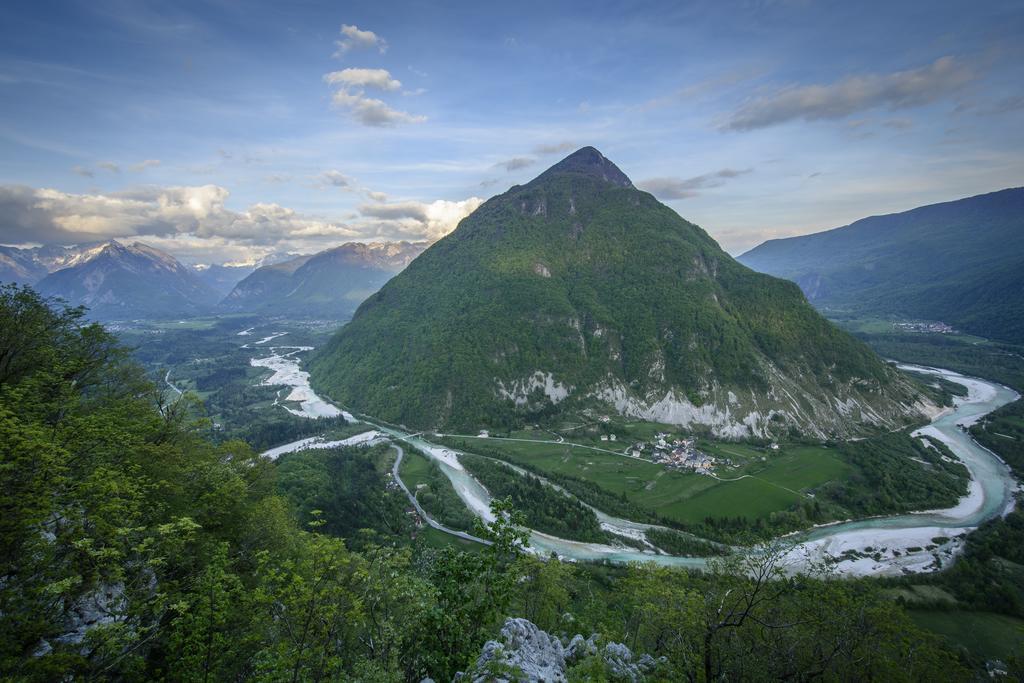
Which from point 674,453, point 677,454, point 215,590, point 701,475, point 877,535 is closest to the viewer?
point 215,590

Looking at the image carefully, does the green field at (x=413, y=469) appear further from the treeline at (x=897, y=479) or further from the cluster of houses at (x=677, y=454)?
the treeline at (x=897, y=479)

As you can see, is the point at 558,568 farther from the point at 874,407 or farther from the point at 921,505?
the point at 874,407

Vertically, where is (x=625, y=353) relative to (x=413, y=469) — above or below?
above

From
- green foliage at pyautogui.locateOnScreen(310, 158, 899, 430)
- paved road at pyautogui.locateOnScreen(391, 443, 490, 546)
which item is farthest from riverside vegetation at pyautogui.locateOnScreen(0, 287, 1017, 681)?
green foliage at pyautogui.locateOnScreen(310, 158, 899, 430)

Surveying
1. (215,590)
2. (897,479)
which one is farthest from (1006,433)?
(215,590)

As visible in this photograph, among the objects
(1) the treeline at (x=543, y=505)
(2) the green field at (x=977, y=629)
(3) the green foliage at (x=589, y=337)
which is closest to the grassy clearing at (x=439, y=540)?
(1) the treeline at (x=543, y=505)

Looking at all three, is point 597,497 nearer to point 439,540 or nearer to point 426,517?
point 439,540

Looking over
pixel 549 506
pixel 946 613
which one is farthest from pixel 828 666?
pixel 549 506
